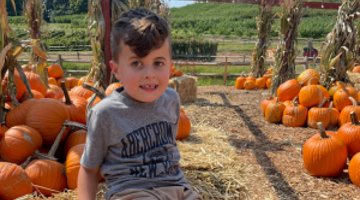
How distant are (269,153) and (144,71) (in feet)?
10.1

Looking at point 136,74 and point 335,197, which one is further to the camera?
point 335,197

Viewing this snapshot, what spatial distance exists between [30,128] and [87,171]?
3.19 ft

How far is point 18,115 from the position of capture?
2.22m

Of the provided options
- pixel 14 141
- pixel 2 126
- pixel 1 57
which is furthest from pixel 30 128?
pixel 1 57

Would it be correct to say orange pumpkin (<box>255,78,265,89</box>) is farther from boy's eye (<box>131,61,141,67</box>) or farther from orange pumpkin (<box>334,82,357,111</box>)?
boy's eye (<box>131,61,141,67</box>)

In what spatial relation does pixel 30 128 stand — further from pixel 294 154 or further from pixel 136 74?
pixel 294 154

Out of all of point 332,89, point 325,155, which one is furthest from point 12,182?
point 332,89

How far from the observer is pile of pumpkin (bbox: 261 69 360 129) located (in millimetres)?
4625

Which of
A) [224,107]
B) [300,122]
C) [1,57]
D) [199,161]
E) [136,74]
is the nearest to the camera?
[136,74]

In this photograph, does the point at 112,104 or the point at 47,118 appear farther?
the point at 47,118

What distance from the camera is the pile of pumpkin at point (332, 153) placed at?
291cm

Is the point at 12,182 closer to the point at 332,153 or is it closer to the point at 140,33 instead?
the point at 140,33

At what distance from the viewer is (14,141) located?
6.33ft

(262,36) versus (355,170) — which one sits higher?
(262,36)
